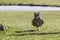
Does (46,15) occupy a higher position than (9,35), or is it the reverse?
(46,15)

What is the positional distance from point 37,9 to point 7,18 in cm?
18

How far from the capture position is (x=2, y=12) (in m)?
1.23

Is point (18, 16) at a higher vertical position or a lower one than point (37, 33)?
higher

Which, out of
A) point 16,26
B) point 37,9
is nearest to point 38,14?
point 37,9

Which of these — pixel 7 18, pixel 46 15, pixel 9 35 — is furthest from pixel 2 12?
pixel 46 15

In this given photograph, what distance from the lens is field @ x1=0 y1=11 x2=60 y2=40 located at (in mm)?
1250

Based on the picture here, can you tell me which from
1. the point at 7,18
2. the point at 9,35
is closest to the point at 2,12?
the point at 7,18

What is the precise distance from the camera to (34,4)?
1.21 metres

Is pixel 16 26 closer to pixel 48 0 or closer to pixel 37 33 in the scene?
pixel 37 33

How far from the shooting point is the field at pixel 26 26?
4.10 ft

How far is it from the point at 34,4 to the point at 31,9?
0.03 m

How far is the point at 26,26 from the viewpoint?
1282 mm

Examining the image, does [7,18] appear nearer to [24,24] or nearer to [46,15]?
[24,24]

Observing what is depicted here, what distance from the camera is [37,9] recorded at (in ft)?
4.00
